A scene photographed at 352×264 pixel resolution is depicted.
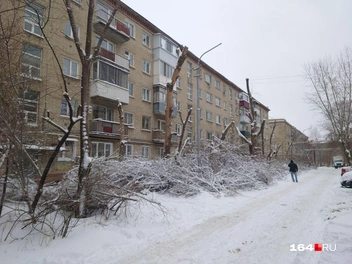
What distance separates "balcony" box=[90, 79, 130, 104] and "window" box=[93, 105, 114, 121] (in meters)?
1.22

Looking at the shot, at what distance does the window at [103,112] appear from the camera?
19230 mm

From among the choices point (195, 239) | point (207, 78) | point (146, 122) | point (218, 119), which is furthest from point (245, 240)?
point (218, 119)

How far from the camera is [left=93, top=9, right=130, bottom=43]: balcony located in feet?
61.9

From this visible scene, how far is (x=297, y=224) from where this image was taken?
232 inches

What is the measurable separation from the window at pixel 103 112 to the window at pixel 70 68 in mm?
2891

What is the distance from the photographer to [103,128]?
18.6m

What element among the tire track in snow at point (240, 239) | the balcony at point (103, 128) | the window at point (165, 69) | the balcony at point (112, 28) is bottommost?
the tire track in snow at point (240, 239)

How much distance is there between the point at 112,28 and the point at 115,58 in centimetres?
231

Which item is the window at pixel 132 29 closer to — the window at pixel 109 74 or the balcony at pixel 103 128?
the window at pixel 109 74

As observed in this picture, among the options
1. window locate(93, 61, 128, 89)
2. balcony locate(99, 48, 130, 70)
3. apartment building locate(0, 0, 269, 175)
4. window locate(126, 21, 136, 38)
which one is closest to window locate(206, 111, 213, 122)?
apartment building locate(0, 0, 269, 175)

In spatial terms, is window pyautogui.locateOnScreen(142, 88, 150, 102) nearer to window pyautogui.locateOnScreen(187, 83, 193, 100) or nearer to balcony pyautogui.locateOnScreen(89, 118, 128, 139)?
balcony pyautogui.locateOnScreen(89, 118, 128, 139)

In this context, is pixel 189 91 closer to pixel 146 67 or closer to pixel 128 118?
pixel 146 67

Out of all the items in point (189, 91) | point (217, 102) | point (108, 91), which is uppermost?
point (189, 91)

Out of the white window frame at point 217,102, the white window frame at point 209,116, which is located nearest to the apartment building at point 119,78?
the white window frame at point 209,116
